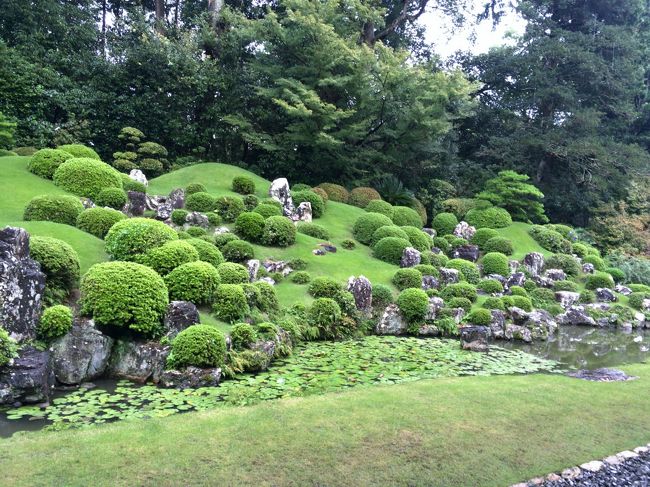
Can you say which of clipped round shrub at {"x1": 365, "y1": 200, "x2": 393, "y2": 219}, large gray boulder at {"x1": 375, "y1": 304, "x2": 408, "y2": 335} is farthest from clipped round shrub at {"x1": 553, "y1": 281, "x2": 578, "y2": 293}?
large gray boulder at {"x1": 375, "y1": 304, "x2": 408, "y2": 335}

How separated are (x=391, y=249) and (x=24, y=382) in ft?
41.9

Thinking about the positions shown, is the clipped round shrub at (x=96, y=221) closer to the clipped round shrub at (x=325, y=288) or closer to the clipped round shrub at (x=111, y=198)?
the clipped round shrub at (x=111, y=198)

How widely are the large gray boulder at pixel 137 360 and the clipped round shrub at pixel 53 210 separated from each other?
18.2 feet

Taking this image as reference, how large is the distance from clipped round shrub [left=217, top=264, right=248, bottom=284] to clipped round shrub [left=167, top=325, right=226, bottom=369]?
2940 mm

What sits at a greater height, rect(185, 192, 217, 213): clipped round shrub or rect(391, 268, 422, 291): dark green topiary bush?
rect(185, 192, 217, 213): clipped round shrub

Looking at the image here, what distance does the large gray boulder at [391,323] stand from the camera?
538 inches

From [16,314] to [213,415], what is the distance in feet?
13.1

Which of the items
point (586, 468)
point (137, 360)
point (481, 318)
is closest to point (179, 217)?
point (137, 360)

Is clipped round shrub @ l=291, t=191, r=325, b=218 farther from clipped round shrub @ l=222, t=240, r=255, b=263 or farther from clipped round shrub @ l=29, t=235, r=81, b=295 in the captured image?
clipped round shrub @ l=29, t=235, r=81, b=295

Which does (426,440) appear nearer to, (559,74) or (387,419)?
(387,419)

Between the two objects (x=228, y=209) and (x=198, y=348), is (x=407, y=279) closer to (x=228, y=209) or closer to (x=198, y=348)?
(x=228, y=209)

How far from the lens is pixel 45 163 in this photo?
1611 centimetres

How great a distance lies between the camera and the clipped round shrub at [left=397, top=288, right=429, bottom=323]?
13906 mm

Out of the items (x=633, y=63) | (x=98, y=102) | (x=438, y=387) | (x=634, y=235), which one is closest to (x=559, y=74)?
(x=633, y=63)
